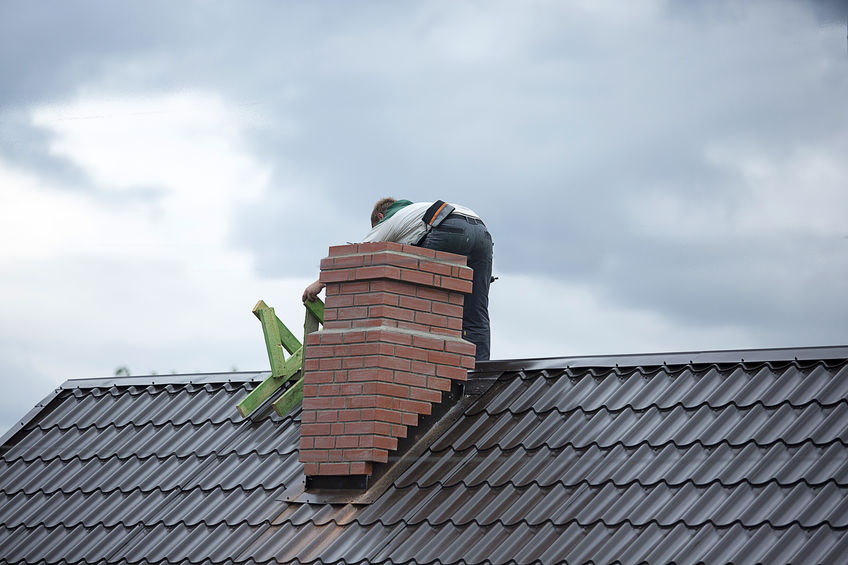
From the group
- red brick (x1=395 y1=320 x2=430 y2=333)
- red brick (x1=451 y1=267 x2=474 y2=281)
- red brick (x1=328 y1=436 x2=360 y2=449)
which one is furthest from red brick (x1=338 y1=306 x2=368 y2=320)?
red brick (x1=328 y1=436 x2=360 y2=449)

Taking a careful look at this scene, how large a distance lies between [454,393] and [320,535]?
1.45 m

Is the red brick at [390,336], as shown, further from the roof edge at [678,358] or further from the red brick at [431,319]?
the roof edge at [678,358]

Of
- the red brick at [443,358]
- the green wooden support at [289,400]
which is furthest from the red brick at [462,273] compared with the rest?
the green wooden support at [289,400]

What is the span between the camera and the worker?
8.84 m

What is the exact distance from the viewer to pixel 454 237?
29.3 ft

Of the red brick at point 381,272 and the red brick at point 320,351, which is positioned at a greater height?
the red brick at point 381,272

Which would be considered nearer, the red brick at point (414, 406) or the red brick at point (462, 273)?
the red brick at point (414, 406)

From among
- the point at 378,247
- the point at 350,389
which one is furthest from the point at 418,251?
the point at 350,389

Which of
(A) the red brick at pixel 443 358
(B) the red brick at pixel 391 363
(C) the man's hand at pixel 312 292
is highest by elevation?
(C) the man's hand at pixel 312 292

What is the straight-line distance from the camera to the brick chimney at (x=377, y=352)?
7.68 metres

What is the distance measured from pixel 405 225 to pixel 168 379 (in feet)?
10.5

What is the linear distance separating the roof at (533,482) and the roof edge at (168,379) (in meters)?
0.35

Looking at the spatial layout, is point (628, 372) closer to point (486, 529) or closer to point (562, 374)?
point (562, 374)

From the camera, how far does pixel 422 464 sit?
25.3 ft
